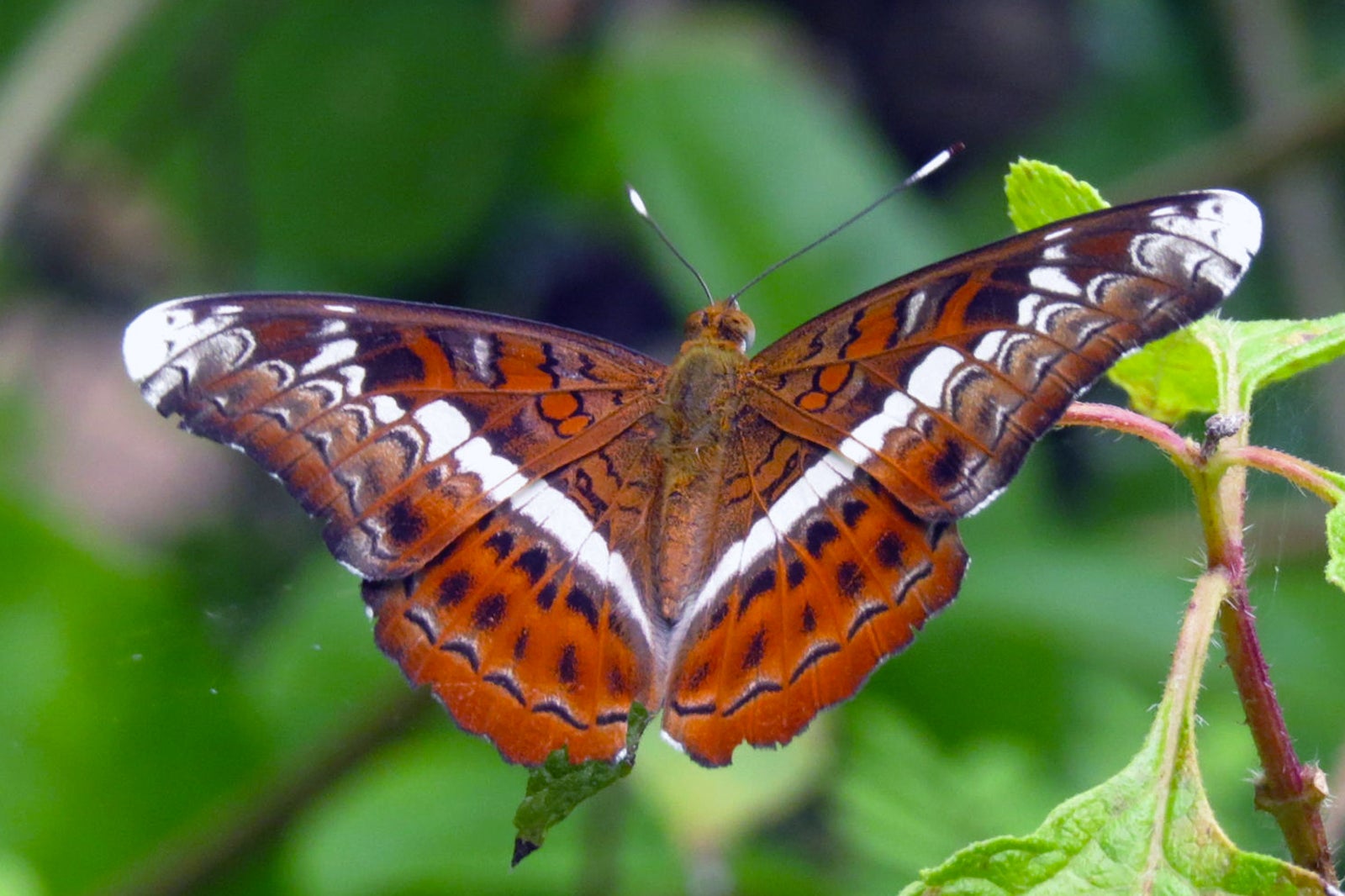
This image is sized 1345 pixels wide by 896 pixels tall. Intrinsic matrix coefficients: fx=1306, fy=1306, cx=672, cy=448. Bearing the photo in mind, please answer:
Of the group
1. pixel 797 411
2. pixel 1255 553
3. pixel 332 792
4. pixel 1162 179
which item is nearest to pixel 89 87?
pixel 332 792

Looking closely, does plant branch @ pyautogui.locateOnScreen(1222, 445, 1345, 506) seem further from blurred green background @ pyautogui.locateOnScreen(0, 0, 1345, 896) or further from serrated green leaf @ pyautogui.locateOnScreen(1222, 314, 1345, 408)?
blurred green background @ pyautogui.locateOnScreen(0, 0, 1345, 896)

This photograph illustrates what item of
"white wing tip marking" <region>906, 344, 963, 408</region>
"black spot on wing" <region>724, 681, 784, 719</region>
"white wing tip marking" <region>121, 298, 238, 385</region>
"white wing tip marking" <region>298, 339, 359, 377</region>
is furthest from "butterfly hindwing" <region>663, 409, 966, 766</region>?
"white wing tip marking" <region>121, 298, 238, 385</region>

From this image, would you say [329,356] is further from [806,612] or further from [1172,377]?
[1172,377]

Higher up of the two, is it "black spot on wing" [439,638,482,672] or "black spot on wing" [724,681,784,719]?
"black spot on wing" [439,638,482,672]

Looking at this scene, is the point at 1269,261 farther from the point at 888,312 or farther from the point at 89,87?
the point at 89,87

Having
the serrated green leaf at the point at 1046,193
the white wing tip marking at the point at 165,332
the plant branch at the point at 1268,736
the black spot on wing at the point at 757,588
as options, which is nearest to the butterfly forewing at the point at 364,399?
the white wing tip marking at the point at 165,332

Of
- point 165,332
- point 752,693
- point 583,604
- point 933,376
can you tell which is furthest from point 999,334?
point 165,332

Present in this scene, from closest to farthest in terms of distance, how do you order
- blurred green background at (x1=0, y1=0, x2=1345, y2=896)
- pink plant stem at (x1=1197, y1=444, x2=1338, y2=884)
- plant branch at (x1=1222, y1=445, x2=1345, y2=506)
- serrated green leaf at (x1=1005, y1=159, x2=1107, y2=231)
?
pink plant stem at (x1=1197, y1=444, x2=1338, y2=884) < plant branch at (x1=1222, y1=445, x2=1345, y2=506) < serrated green leaf at (x1=1005, y1=159, x2=1107, y2=231) < blurred green background at (x1=0, y1=0, x2=1345, y2=896)
